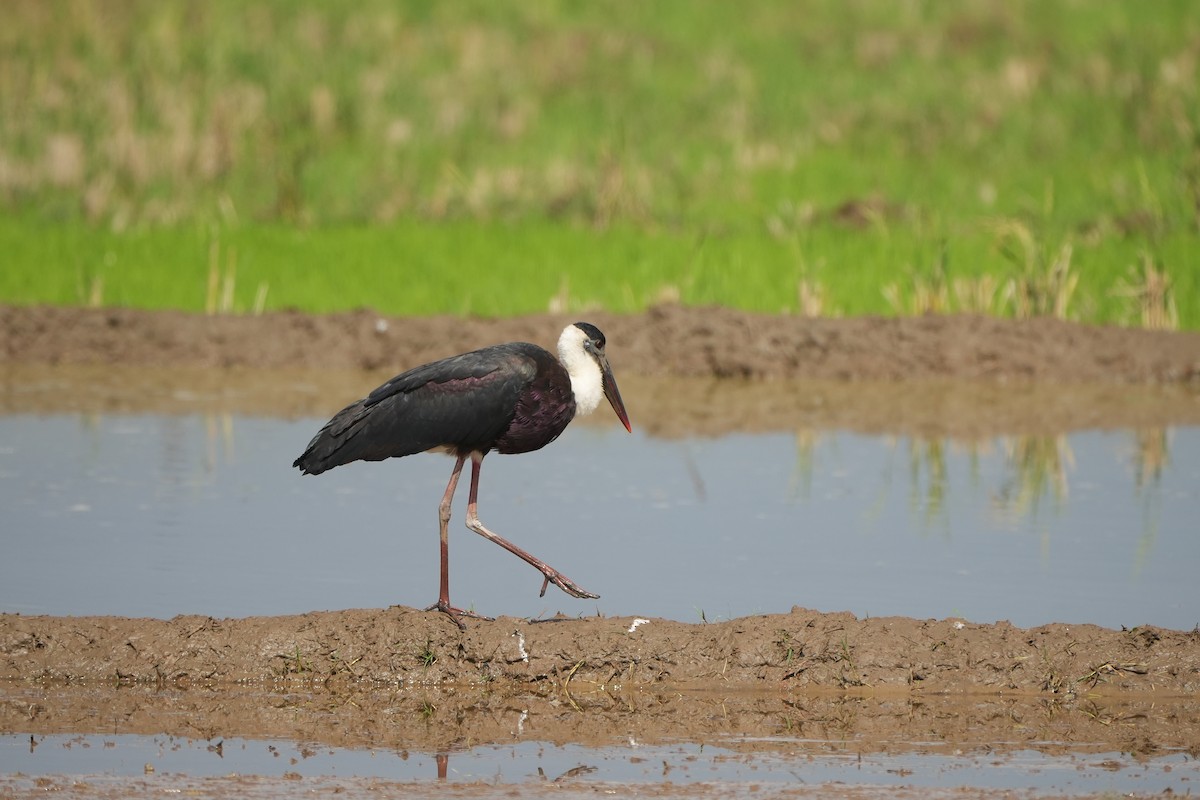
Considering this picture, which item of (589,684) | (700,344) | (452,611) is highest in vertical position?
(700,344)

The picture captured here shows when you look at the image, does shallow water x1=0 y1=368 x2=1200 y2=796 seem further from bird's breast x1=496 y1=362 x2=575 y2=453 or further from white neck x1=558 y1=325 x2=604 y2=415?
white neck x1=558 y1=325 x2=604 y2=415

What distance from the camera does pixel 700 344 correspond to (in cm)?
1402

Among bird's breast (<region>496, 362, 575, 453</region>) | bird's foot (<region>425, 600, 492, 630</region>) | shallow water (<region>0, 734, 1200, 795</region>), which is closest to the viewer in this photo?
shallow water (<region>0, 734, 1200, 795</region>)

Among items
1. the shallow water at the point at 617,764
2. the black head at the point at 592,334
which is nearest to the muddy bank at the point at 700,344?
the black head at the point at 592,334

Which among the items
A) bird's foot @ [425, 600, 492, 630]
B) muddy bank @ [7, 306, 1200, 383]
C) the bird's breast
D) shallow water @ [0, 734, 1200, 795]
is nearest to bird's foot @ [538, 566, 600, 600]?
bird's foot @ [425, 600, 492, 630]

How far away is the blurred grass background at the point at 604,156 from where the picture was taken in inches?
630

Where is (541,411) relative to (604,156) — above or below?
below

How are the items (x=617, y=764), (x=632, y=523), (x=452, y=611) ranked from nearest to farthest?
(x=617, y=764), (x=452, y=611), (x=632, y=523)

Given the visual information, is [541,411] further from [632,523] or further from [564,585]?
[632,523]

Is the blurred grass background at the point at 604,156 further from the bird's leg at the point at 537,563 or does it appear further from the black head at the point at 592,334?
the bird's leg at the point at 537,563

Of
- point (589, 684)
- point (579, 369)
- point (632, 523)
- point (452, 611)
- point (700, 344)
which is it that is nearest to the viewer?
point (589, 684)

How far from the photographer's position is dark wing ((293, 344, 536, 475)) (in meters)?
7.50

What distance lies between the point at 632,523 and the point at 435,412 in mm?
1949

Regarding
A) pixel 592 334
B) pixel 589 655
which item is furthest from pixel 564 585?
pixel 592 334
